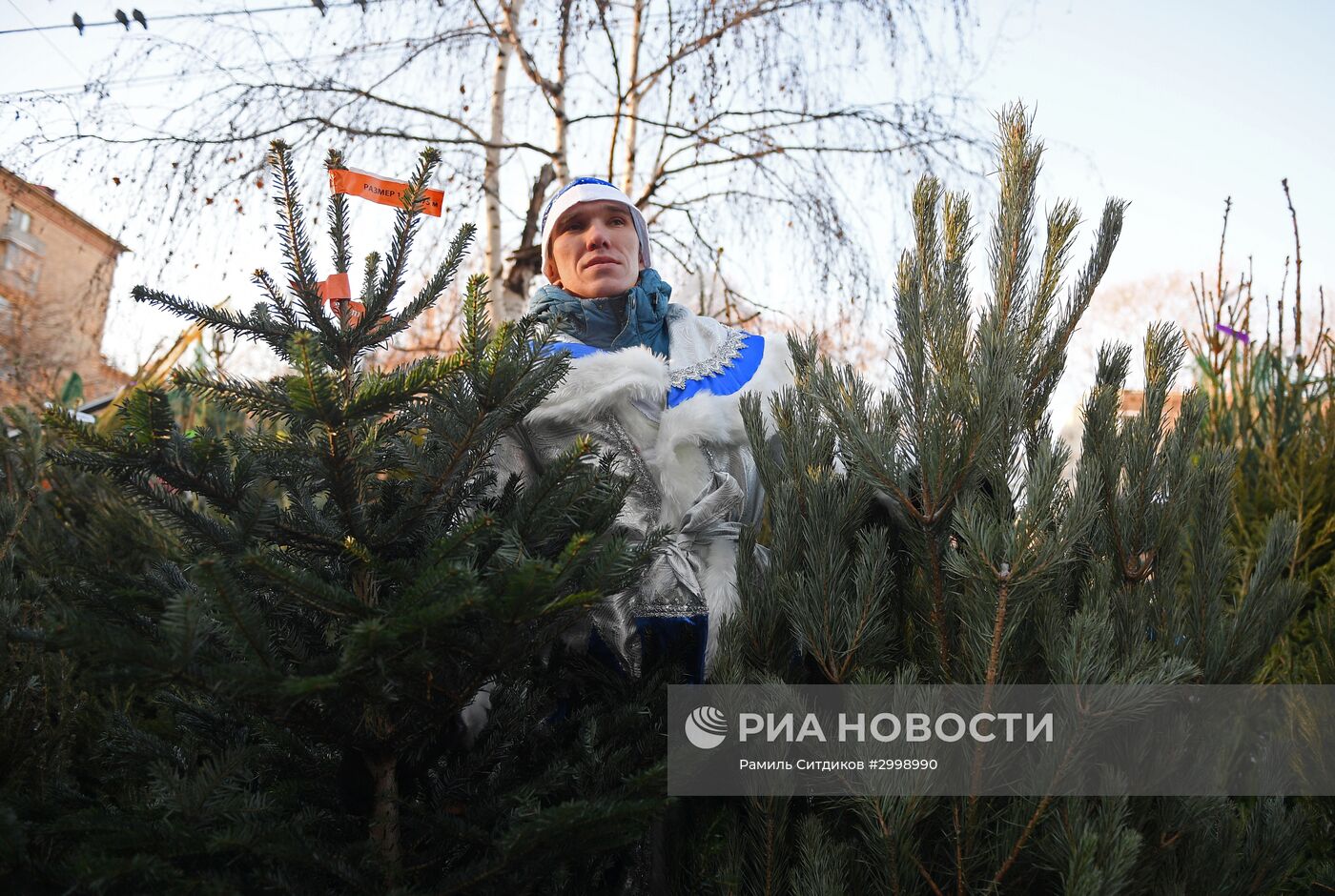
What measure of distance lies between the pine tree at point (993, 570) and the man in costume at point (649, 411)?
30 centimetres

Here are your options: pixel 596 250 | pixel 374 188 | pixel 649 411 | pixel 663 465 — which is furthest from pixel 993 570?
pixel 596 250

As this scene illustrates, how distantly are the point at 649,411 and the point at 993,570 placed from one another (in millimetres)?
1179

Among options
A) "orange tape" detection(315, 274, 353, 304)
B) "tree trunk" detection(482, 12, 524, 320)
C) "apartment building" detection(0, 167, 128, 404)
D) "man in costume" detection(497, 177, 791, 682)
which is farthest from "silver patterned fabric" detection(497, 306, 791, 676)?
"tree trunk" detection(482, 12, 524, 320)

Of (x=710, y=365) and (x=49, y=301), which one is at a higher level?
(x=49, y=301)

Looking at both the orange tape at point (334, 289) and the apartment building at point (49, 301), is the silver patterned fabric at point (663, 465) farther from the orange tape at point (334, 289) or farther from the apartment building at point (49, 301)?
the apartment building at point (49, 301)

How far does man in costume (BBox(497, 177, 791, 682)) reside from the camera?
210 cm

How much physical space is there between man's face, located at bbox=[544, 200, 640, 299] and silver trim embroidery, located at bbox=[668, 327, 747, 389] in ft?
1.23

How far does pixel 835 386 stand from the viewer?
5.91 feet

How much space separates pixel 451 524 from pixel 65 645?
68cm

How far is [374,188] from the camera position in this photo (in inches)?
70.1

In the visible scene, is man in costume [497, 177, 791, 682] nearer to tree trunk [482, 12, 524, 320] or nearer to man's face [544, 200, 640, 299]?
man's face [544, 200, 640, 299]

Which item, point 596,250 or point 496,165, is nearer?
point 596,250

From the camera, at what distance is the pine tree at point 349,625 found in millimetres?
1257

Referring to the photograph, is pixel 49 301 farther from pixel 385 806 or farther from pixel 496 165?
pixel 385 806
